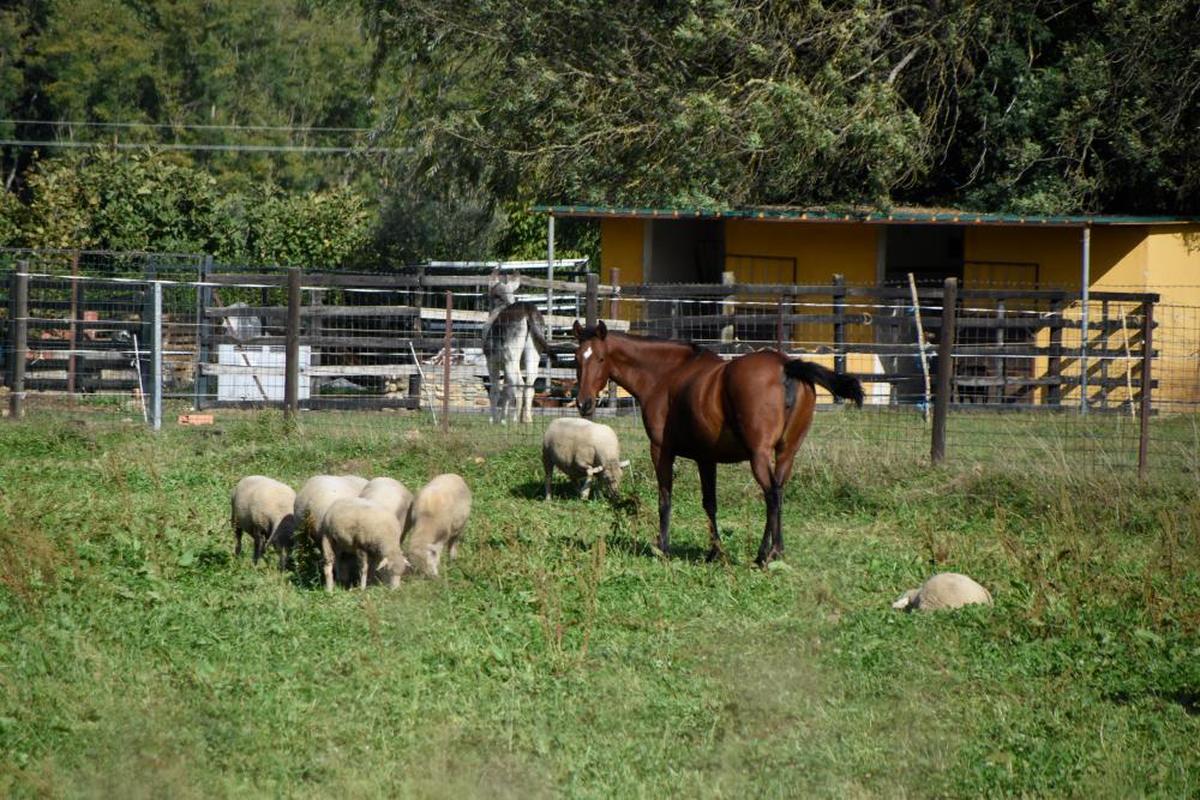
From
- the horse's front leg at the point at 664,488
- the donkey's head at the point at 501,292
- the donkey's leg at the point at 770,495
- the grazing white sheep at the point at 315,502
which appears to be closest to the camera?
the grazing white sheep at the point at 315,502

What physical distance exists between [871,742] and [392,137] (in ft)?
86.4

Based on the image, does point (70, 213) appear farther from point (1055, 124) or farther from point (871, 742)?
point (871, 742)

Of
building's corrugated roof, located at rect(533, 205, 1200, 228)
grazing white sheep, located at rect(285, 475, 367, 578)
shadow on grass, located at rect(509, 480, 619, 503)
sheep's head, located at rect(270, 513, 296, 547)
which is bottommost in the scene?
shadow on grass, located at rect(509, 480, 619, 503)

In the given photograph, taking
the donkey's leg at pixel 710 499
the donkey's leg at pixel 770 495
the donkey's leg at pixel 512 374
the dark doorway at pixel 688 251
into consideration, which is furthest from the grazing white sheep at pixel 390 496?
the dark doorway at pixel 688 251

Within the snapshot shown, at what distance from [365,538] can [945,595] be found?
337 cm

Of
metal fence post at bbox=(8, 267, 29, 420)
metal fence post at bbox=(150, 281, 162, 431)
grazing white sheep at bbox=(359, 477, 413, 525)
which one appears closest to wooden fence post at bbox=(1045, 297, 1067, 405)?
metal fence post at bbox=(150, 281, 162, 431)

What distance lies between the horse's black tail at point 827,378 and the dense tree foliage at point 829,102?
13.8m

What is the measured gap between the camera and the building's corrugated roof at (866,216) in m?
23.7

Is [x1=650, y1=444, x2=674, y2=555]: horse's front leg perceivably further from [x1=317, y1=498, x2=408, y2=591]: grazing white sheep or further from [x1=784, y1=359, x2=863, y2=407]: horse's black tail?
[x1=317, y1=498, x2=408, y2=591]: grazing white sheep

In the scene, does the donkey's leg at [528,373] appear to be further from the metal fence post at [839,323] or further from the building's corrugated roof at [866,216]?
the building's corrugated roof at [866,216]

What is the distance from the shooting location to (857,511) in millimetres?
13352

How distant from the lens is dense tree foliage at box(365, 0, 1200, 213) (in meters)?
25.2

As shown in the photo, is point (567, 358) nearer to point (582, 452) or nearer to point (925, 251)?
point (582, 452)

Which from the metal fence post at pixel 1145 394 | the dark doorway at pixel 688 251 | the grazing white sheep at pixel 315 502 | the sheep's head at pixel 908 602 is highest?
the dark doorway at pixel 688 251
